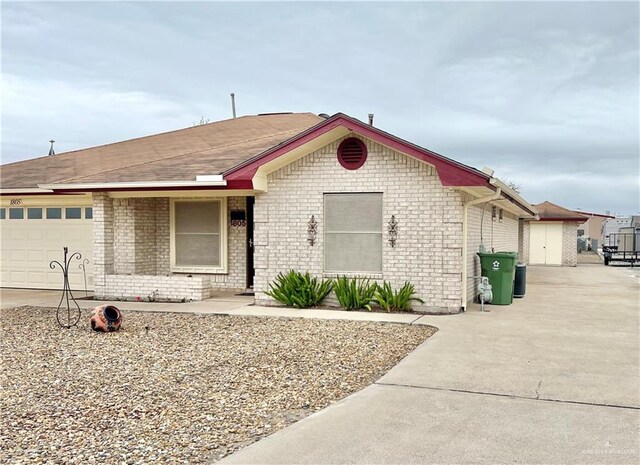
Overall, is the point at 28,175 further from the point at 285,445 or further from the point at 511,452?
the point at 511,452

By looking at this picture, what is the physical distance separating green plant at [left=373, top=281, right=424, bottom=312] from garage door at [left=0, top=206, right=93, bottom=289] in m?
7.93

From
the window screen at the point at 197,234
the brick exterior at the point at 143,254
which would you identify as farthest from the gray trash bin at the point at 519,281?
the window screen at the point at 197,234

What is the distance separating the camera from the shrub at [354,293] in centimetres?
1166

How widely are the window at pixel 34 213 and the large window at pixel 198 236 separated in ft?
12.4

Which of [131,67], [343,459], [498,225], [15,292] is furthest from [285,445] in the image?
[131,67]

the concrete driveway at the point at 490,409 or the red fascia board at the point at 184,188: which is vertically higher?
the red fascia board at the point at 184,188

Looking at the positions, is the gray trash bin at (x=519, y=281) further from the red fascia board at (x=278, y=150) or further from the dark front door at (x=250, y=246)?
the dark front door at (x=250, y=246)

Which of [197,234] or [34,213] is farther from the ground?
[34,213]

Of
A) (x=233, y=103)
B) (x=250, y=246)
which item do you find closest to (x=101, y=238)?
(x=250, y=246)

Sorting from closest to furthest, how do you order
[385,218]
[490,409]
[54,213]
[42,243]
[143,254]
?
1. [490,409]
2. [385,218]
3. [143,254]
4. [54,213]
5. [42,243]

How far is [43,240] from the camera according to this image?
15.6m

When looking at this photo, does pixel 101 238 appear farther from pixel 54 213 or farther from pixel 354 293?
pixel 354 293

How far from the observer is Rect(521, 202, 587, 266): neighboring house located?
29734mm

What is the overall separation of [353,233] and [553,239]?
21475 millimetres
